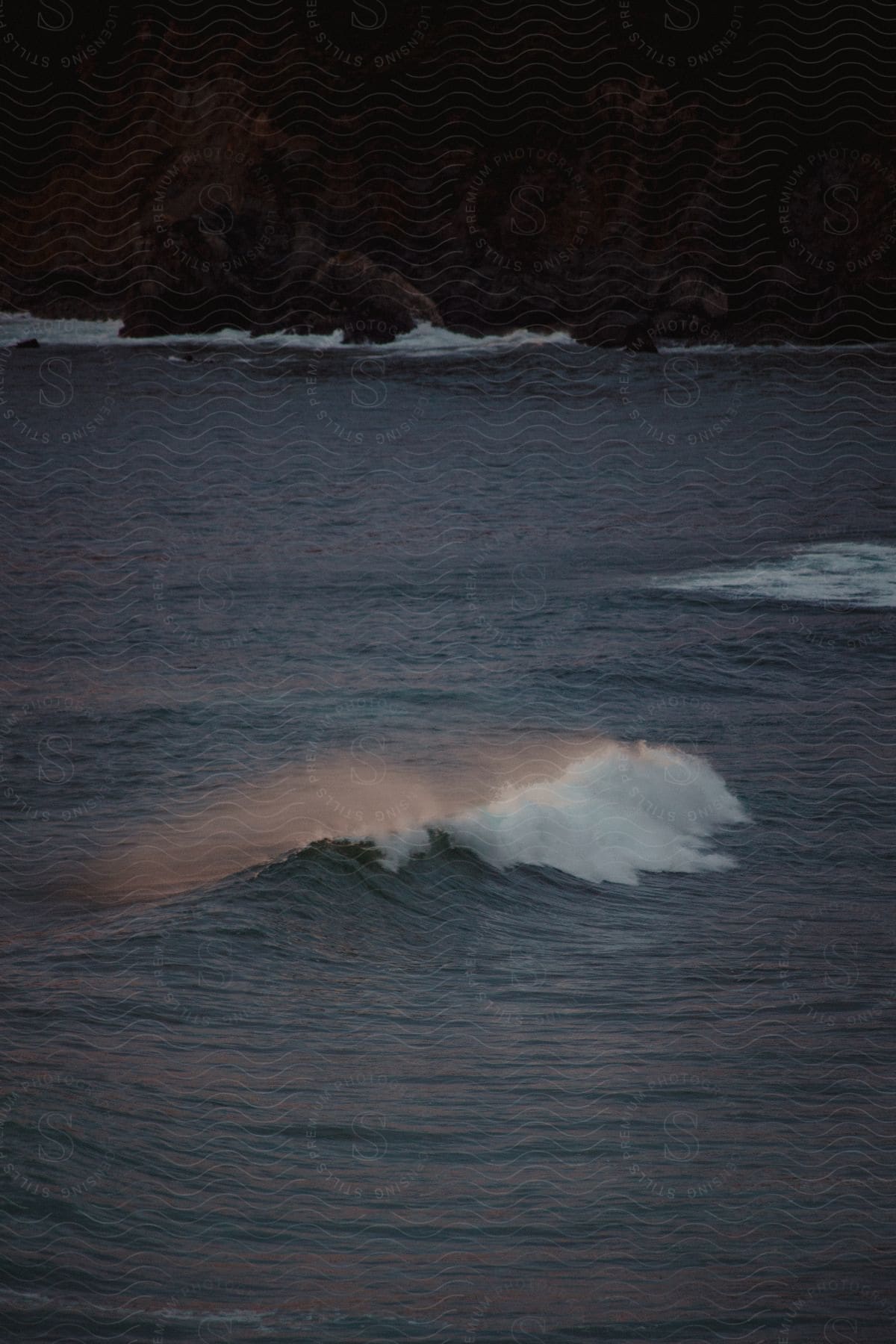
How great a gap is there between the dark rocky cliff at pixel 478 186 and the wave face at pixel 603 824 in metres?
22.0

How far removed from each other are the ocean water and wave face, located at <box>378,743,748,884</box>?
0.05 meters

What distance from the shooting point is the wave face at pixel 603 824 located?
13398mm

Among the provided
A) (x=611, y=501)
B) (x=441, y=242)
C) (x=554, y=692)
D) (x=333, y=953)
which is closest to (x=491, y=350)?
(x=441, y=242)

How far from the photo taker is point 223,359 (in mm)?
35094

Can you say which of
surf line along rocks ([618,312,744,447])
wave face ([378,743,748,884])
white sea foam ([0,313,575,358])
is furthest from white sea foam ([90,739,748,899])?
white sea foam ([0,313,575,358])

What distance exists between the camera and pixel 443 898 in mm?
12602

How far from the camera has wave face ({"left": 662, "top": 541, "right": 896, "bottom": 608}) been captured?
69.1ft

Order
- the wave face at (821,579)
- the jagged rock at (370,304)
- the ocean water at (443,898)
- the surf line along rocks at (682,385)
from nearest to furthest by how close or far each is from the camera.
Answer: the ocean water at (443,898)
the wave face at (821,579)
the surf line along rocks at (682,385)
the jagged rock at (370,304)

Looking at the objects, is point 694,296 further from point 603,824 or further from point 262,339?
point 603,824

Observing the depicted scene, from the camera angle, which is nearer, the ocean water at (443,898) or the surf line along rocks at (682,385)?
the ocean water at (443,898)

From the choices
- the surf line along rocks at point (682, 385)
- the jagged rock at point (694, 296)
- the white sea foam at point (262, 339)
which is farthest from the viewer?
the jagged rock at point (694, 296)

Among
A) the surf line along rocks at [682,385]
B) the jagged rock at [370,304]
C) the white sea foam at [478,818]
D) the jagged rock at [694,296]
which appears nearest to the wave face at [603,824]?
the white sea foam at [478,818]

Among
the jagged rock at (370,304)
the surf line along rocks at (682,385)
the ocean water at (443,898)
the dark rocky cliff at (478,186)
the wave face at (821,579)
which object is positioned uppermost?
the dark rocky cliff at (478,186)
